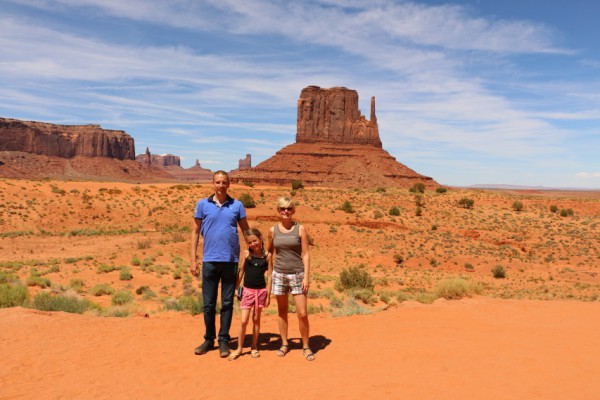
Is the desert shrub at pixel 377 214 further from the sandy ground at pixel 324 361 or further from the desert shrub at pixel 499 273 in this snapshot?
the sandy ground at pixel 324 361

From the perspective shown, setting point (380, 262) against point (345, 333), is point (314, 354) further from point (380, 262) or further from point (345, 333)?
point (380, 262)

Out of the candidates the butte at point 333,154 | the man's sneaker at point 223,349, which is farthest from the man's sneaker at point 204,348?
the butte at point 333,154

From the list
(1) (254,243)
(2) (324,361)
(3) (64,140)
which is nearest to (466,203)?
(2) (324,361)

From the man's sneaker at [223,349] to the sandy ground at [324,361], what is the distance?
0.38ft

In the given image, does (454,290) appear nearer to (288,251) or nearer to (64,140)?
(288,251)

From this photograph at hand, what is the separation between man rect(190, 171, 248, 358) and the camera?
19.4 feet

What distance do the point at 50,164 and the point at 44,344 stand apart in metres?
153

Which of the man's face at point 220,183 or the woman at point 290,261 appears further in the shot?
the man's face at point 220,183

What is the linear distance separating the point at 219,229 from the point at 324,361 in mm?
2339

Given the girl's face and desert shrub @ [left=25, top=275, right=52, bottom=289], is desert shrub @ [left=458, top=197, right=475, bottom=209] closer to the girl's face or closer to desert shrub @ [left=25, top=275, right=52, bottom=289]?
desert shrub @ [left=25, top=275, right=52, bottom=289]

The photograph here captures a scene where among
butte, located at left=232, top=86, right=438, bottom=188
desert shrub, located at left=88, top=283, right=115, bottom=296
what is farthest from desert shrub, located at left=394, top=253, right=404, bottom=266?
butte, located at left=232, top=86, right=438, bottom=188

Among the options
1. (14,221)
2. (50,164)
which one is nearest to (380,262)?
(14,221)

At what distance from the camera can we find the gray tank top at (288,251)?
18.9 ft

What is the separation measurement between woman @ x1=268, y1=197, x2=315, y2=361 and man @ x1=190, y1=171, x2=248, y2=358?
0.56 m
